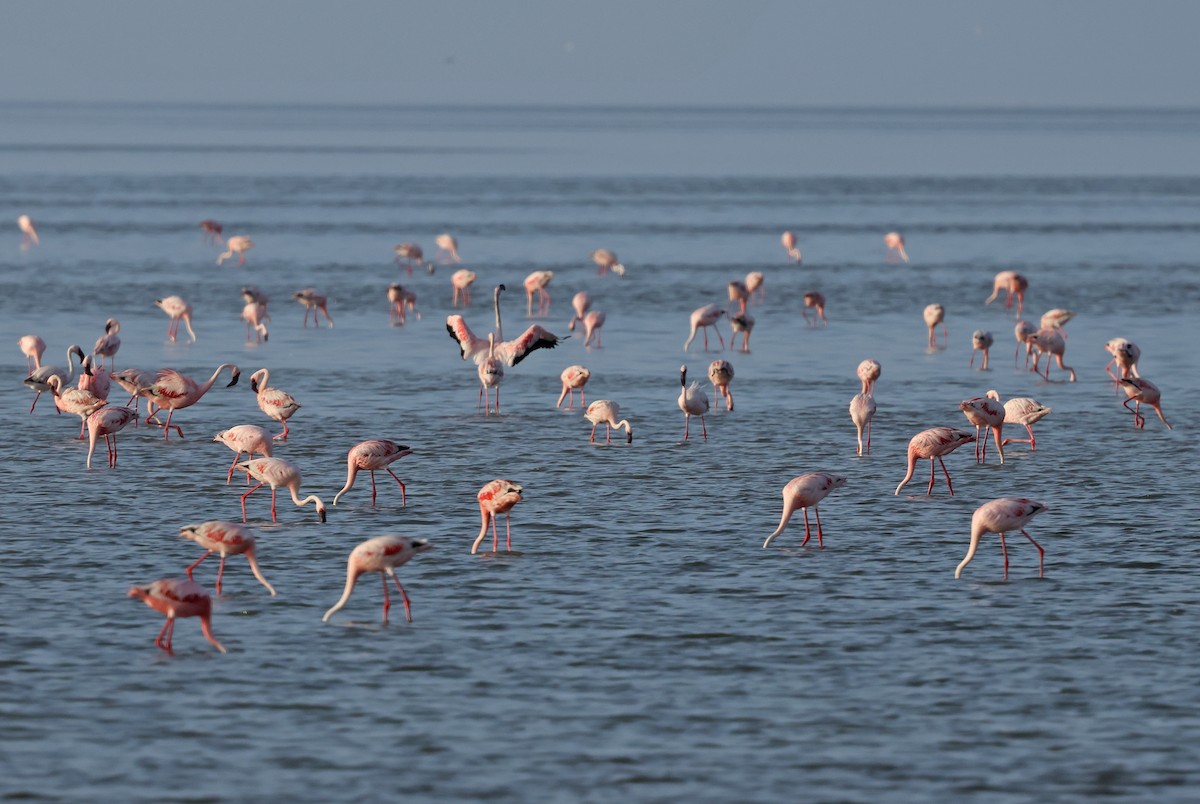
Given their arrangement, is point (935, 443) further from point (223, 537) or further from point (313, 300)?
point (313, 300)

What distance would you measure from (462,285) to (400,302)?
3.46m

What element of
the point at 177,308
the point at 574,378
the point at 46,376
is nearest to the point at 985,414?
the point at 574,378

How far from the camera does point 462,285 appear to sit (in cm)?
4188

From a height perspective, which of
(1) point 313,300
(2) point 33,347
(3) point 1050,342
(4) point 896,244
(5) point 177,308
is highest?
(4) point 896,244

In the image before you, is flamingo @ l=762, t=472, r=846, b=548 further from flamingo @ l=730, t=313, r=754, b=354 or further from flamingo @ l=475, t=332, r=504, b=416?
flamingo @ l=730, t=313, r=754, b=354

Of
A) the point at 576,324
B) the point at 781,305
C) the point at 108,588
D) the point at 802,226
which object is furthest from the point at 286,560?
the point at 802,226

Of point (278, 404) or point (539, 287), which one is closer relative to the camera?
point (278, 404)

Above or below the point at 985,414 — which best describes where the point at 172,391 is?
above

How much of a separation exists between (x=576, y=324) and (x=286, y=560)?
20.9 m

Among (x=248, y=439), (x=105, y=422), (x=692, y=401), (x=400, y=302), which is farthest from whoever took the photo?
(x=400, y=302)

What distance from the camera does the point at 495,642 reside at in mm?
14859

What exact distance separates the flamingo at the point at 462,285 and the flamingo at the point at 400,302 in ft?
4.33

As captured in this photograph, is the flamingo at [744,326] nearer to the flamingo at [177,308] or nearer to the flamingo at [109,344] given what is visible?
the flamingo at [177,308]

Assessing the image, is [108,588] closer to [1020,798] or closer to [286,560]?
[286,560]
